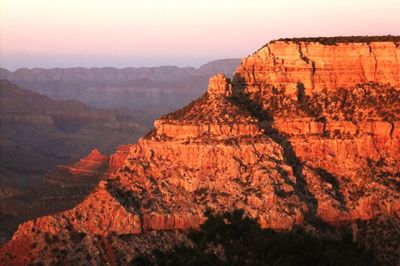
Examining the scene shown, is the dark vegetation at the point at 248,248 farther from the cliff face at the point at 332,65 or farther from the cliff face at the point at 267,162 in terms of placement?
the cliff face at the point at 332,65

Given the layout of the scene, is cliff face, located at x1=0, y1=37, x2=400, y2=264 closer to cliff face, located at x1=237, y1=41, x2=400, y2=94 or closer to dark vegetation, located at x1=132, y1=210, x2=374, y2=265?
cliff face, located at x1=237, y1=41, x2=400, y2=94

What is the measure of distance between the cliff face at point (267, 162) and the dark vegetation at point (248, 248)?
640 cm

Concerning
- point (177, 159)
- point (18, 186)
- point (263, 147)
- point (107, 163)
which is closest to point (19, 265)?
point (177, 159)

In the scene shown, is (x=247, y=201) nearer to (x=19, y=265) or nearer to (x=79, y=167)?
(x=19, y=265)

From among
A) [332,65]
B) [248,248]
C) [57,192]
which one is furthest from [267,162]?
[57,192]

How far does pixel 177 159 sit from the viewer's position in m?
69.0

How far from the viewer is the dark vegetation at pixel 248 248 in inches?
2151

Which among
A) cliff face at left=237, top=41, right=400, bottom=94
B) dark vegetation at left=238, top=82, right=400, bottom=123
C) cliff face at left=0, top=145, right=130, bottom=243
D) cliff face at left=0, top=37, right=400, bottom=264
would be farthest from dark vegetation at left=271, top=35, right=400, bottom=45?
cliff face at left=0, top=145, right=130, bottom=243

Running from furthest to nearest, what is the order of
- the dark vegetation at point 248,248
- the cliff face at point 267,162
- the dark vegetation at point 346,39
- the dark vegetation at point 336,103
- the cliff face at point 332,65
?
the dark vegetation at point 346,39 → the cliff face at point 332,65 → the dark vegetation at point 336,103 → the cliff face at point 267,162 → the dark vegetation at point 248,248

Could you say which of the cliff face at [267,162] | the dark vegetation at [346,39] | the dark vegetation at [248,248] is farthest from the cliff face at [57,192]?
the dark vegetation at [248,248]

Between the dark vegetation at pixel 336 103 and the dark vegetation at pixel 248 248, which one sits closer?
the dark vegetation at pixel 248 248

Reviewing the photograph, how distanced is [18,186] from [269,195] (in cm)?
10611

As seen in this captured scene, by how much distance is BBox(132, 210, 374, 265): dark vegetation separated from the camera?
54.6m

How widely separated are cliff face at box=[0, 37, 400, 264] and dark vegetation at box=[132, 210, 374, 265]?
21.0 ft
